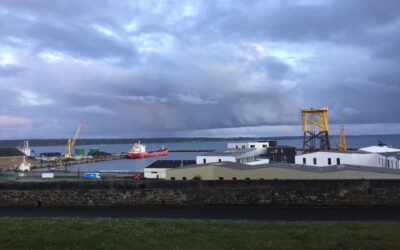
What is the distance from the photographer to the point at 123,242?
8.34 meters

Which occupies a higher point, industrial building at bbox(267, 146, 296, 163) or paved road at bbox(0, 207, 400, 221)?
industrial building at bbox(267, 146, 296, 163)

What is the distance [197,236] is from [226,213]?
1155 cm

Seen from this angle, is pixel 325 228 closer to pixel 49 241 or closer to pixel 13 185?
→ pixel 49 241

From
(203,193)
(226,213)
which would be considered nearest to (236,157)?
(203,193)

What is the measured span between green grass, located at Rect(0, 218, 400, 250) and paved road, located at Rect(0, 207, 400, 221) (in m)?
7.86

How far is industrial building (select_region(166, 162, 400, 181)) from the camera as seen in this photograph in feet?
91.1

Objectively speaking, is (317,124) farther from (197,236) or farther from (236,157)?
(197,236)

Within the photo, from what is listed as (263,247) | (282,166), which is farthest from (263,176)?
Answer: (263,247)

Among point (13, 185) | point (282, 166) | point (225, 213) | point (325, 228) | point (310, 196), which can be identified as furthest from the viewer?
point (282, 166)

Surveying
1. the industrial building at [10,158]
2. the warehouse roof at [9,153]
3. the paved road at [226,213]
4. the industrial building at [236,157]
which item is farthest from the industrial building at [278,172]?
the warehouse roof at [9,153]

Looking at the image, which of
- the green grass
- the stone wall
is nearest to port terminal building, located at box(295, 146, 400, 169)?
the stone wall

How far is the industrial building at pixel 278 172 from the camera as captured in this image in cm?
2777

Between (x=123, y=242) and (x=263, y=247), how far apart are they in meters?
2.80

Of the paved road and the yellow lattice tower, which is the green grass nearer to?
the paved road
